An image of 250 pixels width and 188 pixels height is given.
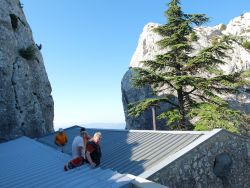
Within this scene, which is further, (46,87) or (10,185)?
(46,87)

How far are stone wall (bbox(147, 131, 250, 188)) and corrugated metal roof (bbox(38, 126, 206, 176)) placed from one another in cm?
55

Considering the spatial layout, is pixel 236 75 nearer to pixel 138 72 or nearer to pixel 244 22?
pixel 138 72

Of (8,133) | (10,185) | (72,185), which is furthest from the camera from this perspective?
(8,133)

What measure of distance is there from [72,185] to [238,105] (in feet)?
105

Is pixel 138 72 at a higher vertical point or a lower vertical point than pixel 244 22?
lower

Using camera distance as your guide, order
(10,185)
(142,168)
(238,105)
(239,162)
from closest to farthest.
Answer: (10,185), (142,168), (239,162), (238,105)

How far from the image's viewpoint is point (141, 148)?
11352 mm

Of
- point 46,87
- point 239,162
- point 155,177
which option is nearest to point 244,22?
point 46,87

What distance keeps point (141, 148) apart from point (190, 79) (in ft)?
33.2

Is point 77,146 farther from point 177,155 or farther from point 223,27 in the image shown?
point 223,27

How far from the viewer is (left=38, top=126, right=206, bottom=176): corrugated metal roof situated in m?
9.48

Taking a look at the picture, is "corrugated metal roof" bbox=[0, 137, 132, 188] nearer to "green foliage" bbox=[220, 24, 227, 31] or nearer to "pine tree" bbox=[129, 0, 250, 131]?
"pine tree" bbox=[129, 0, 250, 131]

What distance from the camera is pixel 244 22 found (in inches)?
2518

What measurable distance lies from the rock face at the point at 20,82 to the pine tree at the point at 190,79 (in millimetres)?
14006
